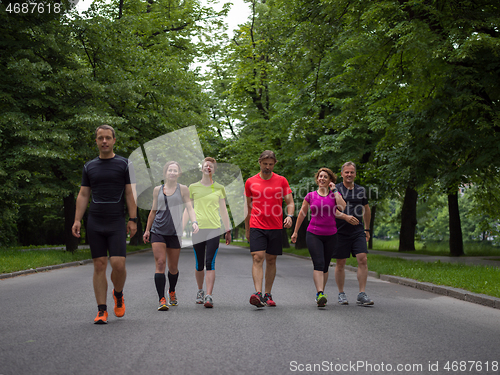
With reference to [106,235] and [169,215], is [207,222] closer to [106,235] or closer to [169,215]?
[169,215]

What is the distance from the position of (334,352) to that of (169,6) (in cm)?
2579

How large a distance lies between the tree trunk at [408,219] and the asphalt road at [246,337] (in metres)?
16.4

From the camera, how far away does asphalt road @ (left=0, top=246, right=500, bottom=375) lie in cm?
395

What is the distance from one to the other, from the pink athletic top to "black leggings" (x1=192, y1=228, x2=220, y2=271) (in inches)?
54.9

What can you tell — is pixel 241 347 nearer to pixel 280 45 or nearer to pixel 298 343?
pixel 298 343

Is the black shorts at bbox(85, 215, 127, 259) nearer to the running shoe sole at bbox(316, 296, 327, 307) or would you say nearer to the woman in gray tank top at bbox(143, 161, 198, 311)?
the woman in gray tank top at bbox(143, 161, 198, 311)

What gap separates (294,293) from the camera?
8773mm

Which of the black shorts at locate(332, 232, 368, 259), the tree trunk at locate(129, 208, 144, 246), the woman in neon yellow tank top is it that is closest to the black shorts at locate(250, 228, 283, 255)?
the woman in neon yellow tank top

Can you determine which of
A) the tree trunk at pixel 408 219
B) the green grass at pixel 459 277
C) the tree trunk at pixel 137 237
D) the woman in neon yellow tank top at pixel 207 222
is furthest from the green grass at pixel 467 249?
the woman in neon yellow tank top at pixel 207 222

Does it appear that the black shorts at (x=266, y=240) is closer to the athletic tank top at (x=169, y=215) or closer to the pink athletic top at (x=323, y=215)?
the pink athletic top at (x=323, y=215)

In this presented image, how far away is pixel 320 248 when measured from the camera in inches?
277

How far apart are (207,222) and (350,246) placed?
223 centimetres

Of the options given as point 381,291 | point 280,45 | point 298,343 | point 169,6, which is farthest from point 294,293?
point 169,6

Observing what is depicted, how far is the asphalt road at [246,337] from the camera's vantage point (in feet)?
13.0
